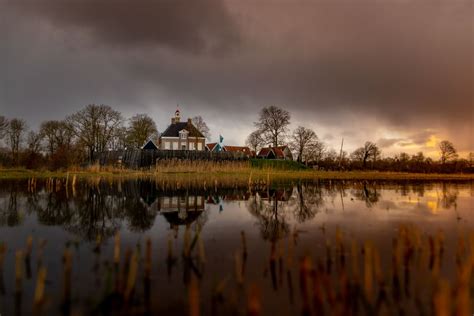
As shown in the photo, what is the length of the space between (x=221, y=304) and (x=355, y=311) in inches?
78.2

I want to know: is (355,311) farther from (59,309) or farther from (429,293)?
(59,309)

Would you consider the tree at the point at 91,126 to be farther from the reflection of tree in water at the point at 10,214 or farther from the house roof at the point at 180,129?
the reflection of tree in water at the point at 10,214

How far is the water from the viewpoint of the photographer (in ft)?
15.3

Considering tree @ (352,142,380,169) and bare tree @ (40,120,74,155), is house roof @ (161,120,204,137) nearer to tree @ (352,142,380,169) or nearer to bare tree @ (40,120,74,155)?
bare tree @ (40,120,74,155)

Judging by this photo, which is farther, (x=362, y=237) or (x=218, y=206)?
(x=218, y=206)

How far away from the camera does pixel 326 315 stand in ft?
14.5

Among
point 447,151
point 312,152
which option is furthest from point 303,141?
point 447,151

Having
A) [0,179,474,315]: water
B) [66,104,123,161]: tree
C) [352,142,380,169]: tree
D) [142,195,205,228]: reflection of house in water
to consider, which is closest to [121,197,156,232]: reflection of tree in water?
[0,179,474,315]: water

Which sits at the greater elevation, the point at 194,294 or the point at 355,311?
the point at 194,294

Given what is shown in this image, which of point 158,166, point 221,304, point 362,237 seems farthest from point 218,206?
point 158,166

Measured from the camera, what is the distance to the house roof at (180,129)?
205ft

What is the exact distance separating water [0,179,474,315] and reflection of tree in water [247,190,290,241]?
4 cm

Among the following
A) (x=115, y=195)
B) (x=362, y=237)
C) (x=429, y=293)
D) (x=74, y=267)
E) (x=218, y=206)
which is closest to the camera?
(x=429, y=293)

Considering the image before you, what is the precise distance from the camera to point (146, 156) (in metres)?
35.8
